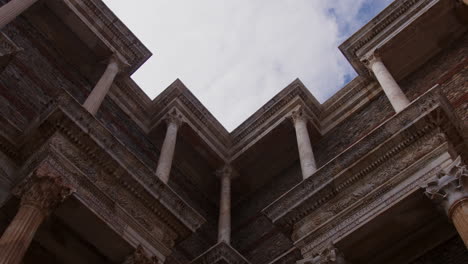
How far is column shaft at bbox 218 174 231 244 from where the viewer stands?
12.9 m

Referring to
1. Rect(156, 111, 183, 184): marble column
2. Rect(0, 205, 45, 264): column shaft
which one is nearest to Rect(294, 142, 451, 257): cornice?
Rect(156, 111, 183, 184): marble column

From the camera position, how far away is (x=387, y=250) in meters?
8.90

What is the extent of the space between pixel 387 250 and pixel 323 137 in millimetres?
6050

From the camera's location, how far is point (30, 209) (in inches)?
316

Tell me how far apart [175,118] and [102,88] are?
2525 mm

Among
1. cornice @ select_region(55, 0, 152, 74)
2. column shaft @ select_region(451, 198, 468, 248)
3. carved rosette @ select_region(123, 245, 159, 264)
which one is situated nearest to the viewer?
column shaft @ select_region(451, 198, 468, 248)

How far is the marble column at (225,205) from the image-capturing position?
42.6 ft

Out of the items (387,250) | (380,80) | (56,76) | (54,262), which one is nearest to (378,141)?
(387,250)

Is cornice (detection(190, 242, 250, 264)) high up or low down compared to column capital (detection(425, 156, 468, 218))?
up

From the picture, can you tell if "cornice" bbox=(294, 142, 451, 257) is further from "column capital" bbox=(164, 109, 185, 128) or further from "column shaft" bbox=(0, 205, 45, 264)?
"column capital" bbox=(164, 109, 185, 128)

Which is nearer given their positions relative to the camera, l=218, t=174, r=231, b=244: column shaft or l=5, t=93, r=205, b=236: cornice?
l=5, t=93, r=205, b=236: cornice

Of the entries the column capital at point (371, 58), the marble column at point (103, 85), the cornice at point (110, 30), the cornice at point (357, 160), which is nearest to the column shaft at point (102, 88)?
the marble column at point (103, 85)

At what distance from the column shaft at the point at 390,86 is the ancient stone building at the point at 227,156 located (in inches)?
1.9

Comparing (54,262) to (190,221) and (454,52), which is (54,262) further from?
(454,52)
